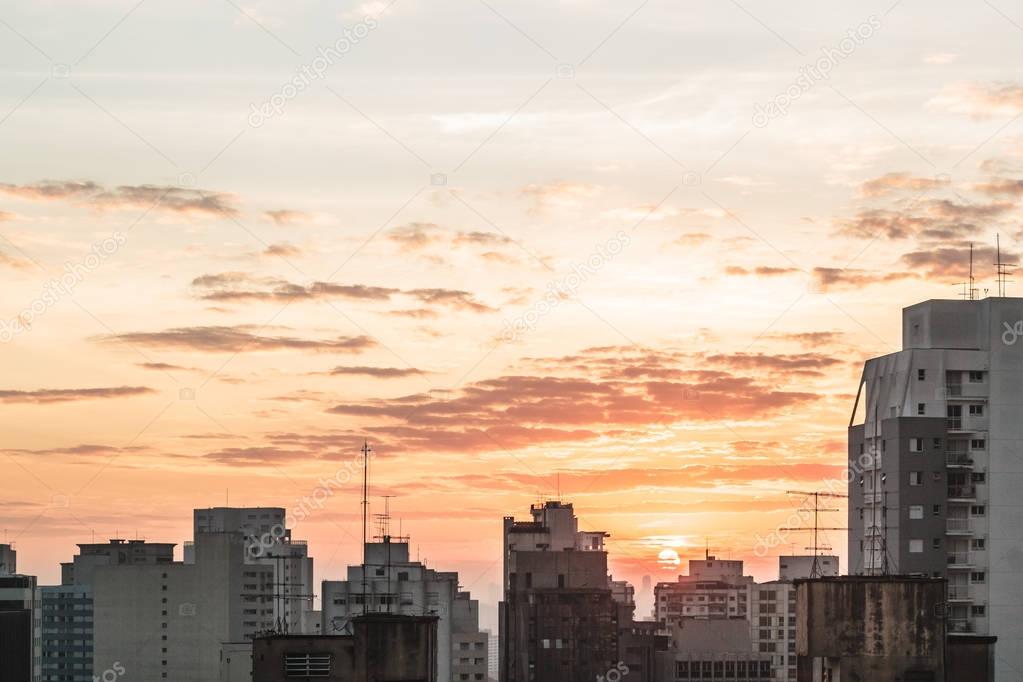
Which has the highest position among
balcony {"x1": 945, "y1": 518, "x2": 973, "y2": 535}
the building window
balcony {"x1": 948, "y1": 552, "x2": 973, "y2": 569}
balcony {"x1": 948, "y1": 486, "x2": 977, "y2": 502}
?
balcony {"x1": 948, "y1": 486, "x2": 977, "y2": 502}

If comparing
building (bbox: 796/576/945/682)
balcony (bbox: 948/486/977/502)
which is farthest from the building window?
balcony (bbox: 948/486/977/502)

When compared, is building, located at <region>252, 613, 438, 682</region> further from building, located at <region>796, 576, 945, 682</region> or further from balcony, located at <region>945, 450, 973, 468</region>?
balcony, located at <region>945, 450, 973, 468</region>

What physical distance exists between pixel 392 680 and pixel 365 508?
1279 cm

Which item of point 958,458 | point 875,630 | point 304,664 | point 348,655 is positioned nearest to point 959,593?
point 958,458

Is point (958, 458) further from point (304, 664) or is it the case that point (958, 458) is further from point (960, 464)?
point (304, 664)

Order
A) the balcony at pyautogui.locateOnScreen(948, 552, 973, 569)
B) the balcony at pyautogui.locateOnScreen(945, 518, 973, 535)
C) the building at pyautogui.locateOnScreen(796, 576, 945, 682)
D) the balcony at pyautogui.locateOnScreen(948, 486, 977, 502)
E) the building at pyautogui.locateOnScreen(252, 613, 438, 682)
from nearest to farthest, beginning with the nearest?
the building at pyautogui.locateOnScreen(252, 613, 438, 682)
the building at pyautogui.locateOnScreen(796, 576, 945, 682)
the balcony at pyautogui.locateOnScreen(948, 552, 973, 569)
the balcony at pyautogui.locateOnScreen(945, 518, 973, 535)
the balcony at pyautogui.locateOnScreen(948, 486, 977, 502)

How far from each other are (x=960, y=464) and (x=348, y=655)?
187ft

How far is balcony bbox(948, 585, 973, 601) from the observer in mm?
113188

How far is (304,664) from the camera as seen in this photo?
240 ft

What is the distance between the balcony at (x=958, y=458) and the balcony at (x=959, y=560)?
5.98 meters

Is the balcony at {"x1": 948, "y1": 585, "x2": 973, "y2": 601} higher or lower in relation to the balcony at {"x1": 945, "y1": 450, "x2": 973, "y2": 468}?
lower

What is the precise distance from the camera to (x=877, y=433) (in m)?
120

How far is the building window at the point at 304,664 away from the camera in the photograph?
73000mm

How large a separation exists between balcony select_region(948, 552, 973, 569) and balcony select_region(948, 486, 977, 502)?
3.65m
